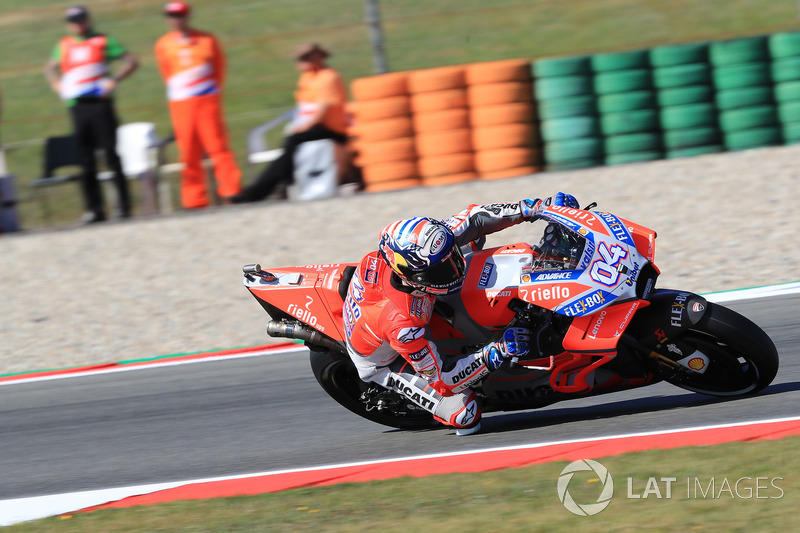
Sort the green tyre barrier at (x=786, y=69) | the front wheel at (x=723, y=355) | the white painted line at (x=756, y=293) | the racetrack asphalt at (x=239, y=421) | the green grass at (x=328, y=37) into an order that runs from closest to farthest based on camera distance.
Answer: the front wheel at (x=723, y=355) < the racetrack asphalt at (x=239, y=421) < the white painted line at (x=756, y=293) < the green tyre barrier at (x=786, y=69) < the green grass at (x=328, y=37)

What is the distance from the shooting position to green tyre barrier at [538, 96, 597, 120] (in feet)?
35.7

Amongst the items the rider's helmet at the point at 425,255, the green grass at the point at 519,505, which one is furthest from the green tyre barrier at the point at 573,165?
the green grass at the point at 519,505

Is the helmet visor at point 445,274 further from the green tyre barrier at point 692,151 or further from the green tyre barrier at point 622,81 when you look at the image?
the green tyre barrier at point 692,151

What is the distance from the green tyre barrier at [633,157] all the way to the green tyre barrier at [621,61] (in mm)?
885

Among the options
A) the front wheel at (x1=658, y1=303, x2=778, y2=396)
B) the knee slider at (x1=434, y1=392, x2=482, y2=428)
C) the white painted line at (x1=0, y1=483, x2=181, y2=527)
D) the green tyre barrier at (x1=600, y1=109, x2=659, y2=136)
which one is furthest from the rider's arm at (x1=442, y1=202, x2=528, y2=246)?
the green tyre barrier at (x1=600, y1=109, x2=659, y2=136)

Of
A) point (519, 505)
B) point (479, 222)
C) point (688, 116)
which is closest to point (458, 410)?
point (479, 222)

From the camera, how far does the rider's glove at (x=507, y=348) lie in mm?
5117

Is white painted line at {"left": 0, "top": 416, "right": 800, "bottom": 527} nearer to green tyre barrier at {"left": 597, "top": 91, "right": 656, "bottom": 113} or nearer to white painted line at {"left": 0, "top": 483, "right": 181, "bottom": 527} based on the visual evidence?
white painted line at {"left": 0, "top": 483, "right": 181, "bottom": 527}

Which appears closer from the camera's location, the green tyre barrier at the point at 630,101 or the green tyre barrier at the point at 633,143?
the green tyre barrier at the point at 630,101

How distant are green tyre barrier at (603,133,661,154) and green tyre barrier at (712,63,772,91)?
819 mm

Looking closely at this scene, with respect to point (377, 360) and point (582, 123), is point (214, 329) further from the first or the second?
point (582, 123)

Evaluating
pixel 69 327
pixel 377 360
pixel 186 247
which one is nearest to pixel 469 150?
pixel 186 247

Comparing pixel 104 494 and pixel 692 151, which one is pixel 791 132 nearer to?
pixel 692 151

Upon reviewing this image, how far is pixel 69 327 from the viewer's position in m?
9.17
